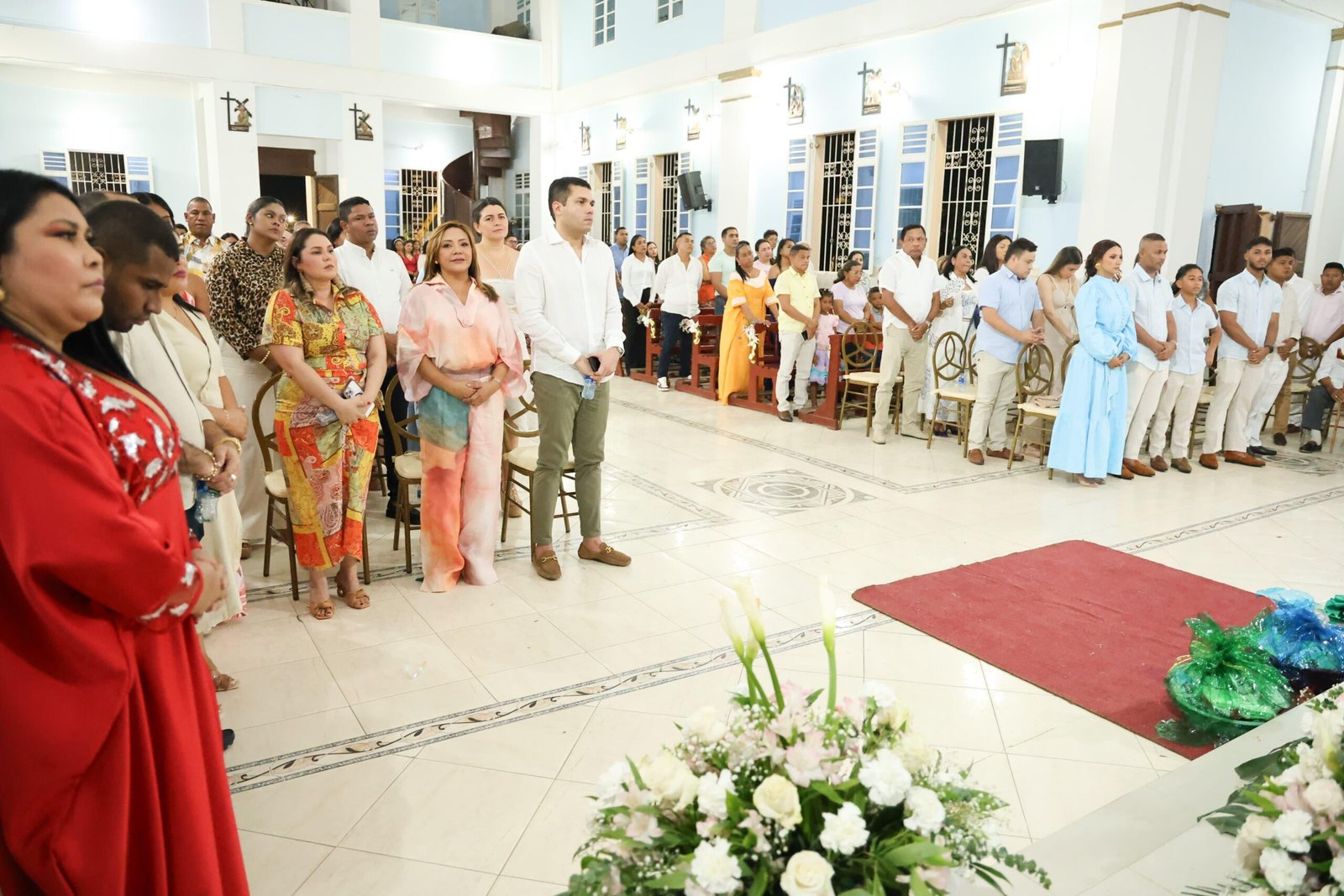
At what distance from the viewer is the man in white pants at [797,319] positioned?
25.7 ft

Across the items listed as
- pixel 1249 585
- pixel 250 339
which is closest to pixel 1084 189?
pixel 1249 585

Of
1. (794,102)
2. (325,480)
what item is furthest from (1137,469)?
(794,102)

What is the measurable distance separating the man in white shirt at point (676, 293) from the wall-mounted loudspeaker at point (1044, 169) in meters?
3.14

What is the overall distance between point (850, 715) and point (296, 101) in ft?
46.8

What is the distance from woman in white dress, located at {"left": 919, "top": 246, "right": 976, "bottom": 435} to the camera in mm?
7402

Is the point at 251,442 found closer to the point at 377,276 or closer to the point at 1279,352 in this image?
the point at 377,276

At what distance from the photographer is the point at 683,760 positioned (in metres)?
1.18

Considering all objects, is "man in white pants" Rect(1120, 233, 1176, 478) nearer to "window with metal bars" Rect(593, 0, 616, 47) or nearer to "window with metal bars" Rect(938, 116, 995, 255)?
"window with metal bars" Rect(938, 116, 995, 255)

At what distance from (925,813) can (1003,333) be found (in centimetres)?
598

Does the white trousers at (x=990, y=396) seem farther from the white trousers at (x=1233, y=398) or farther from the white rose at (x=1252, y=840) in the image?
the white rose at (x=1252, y=840)

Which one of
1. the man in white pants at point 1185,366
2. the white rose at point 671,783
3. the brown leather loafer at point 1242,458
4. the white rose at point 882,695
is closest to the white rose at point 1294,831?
the white rose at point 882,695

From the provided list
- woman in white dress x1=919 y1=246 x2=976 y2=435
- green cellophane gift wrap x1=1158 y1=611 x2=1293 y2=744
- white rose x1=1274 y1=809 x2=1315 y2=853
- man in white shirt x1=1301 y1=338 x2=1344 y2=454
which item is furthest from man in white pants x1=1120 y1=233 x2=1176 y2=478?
white rose x1=1274 y1=809 x2=1315 y2=853

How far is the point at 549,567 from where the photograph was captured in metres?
4.18

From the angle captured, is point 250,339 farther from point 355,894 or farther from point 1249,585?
point 1249,585
